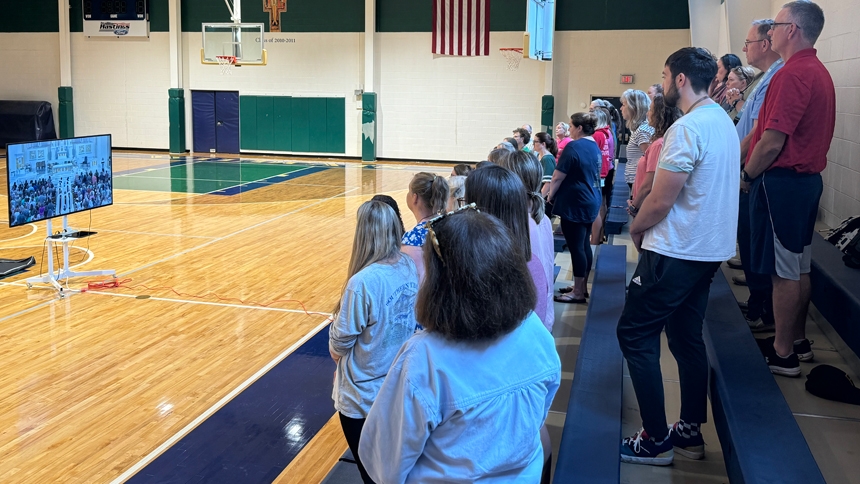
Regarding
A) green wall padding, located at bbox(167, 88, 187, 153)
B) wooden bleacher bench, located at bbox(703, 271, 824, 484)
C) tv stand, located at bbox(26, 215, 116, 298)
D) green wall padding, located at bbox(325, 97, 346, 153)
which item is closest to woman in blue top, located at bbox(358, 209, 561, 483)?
wooden bleacher bench, located at bbox(703, 271, 824, 484)

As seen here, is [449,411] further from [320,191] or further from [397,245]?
[320,191]

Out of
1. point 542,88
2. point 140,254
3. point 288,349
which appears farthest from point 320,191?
point 288,349

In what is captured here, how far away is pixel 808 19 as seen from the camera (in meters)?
3.49

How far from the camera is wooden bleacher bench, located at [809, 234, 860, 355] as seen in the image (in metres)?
3.48

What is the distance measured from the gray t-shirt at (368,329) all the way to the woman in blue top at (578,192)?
3.32m

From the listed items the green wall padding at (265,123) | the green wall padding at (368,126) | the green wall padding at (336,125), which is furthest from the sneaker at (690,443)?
the green wall padding at (265,123)

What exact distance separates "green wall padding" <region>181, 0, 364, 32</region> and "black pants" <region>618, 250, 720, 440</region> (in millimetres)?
18700

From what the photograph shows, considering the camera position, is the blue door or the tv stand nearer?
the tv stand

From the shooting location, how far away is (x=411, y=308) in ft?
9.93

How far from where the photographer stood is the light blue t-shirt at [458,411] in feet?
5.10

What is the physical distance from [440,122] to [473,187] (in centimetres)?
1804

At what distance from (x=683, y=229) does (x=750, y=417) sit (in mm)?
767

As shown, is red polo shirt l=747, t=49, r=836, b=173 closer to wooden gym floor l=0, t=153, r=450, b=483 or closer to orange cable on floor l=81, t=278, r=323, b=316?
wooden gym floor l=0, t=153, r=450, b=483

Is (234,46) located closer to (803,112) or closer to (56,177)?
(56,177)
